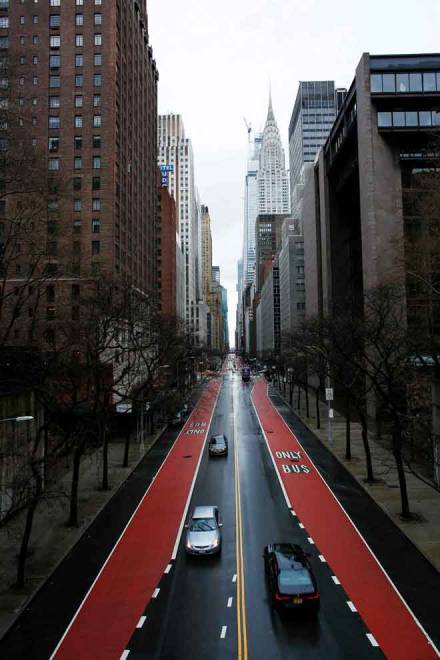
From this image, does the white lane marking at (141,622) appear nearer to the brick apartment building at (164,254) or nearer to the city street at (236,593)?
the city street at (236,593)

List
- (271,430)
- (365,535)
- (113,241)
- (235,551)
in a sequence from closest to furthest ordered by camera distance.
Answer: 1. (235,551)
2. (365,535)
3. (271,430)
4. (113,241)

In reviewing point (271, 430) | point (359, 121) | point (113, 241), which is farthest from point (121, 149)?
point (271, 430)

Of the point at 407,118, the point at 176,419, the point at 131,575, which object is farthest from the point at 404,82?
the point at 131,575

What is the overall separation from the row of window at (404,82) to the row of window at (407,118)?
212cm

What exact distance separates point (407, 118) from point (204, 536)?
161 feet

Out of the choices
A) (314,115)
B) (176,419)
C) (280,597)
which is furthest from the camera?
(314,115)

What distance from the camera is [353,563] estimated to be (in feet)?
59.7

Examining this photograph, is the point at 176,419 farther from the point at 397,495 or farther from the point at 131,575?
the point at 131,575

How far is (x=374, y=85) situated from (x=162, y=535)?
1975 inches

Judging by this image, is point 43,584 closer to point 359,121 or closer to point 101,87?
point 359,121

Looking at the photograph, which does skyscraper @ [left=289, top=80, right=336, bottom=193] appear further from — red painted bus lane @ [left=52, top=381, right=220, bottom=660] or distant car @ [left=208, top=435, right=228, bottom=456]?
red painted bus lane @ [left=52, top=381, right=220, bottom=660]

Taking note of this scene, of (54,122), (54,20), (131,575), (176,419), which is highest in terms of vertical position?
(54,20)

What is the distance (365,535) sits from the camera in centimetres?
2088

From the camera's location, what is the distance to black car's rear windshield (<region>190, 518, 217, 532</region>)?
1986 centimetres
